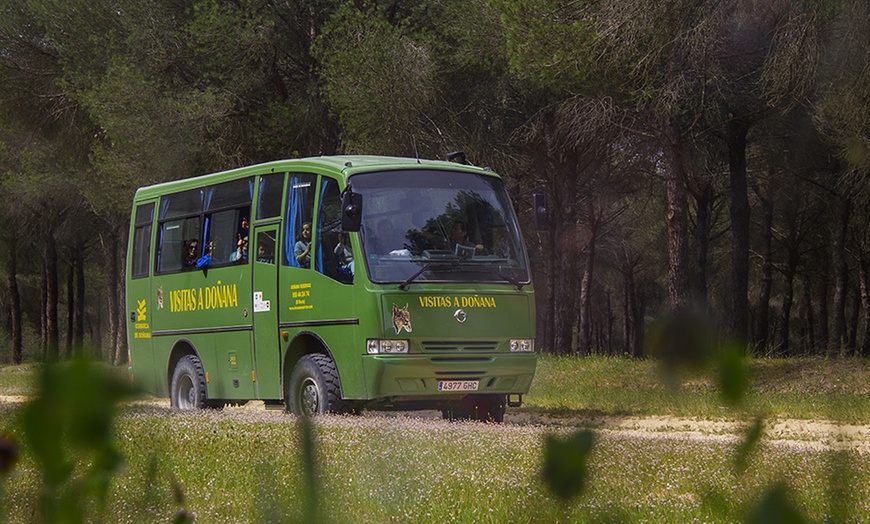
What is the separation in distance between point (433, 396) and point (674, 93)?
836cm

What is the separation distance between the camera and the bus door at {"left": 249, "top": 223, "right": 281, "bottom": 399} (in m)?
14.8

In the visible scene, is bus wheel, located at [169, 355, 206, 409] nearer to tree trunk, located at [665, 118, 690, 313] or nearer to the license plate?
the license plate

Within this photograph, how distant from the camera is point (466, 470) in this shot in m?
7.27

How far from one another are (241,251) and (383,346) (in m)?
3.06

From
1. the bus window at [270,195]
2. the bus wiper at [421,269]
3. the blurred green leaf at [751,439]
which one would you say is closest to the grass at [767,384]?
the bus wiper at [421,269]

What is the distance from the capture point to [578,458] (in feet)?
3.21

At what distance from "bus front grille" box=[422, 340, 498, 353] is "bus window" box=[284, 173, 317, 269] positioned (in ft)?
5.78

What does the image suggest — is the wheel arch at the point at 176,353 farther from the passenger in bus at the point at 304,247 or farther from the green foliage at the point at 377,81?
the green foliage at the point at 377,81

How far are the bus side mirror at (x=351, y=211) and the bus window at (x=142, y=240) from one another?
5.67 m

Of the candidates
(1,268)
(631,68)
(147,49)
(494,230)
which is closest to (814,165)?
(631,68)

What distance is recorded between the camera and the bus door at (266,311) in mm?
14820

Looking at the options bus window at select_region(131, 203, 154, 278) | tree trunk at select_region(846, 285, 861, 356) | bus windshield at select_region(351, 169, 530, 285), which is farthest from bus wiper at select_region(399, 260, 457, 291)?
A: tree trunk at select_region(846, 285, 861, 356)

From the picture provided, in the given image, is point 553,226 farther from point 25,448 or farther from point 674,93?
point 25,448

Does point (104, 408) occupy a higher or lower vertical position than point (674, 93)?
lower
